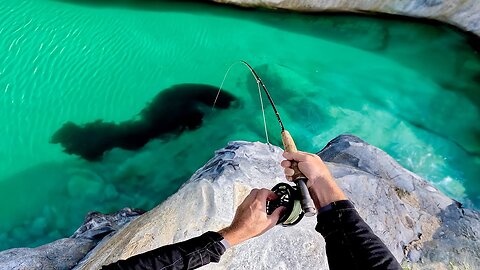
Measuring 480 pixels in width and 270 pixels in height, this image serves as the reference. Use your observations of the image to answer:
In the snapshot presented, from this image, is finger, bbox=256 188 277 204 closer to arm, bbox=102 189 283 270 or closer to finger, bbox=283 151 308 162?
arm, bbox=102 189 283 270

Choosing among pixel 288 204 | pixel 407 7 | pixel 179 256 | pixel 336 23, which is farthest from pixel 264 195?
pixel 407 7

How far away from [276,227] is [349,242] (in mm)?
1648

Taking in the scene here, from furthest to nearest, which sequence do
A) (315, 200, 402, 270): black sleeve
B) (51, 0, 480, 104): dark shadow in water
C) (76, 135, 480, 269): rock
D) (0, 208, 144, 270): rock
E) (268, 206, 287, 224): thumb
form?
(51, 0, 480, 104): dark shadow in water, (0, 208, 144, 270): rock, (76, 135, 480, 269): rock, (268, 206, 287, 224): thumb, (315, 200, 402, 270): black sleeve

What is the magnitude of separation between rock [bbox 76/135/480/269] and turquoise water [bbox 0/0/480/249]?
1.74 meters

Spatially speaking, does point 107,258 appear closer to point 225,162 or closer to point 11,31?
point 225,162

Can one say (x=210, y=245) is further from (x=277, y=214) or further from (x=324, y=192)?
(x=324, y=192)

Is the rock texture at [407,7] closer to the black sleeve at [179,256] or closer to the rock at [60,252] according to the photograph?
the rock at [60,252]

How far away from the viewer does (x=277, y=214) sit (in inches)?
84.1

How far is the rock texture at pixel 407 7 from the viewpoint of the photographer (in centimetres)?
796

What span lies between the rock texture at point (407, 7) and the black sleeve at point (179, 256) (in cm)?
700

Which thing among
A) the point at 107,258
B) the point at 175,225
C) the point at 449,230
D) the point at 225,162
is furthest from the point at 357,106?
the point at 107,258

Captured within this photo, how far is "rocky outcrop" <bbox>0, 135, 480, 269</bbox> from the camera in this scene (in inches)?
127

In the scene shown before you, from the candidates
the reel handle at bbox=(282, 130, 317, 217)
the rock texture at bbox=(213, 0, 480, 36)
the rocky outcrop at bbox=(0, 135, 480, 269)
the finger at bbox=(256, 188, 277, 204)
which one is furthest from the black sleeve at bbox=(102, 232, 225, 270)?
the rock texture at bbox=(213, 0, 480, 36)

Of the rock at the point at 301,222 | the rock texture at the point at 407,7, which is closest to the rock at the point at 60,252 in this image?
the rock at the point at 301,222
